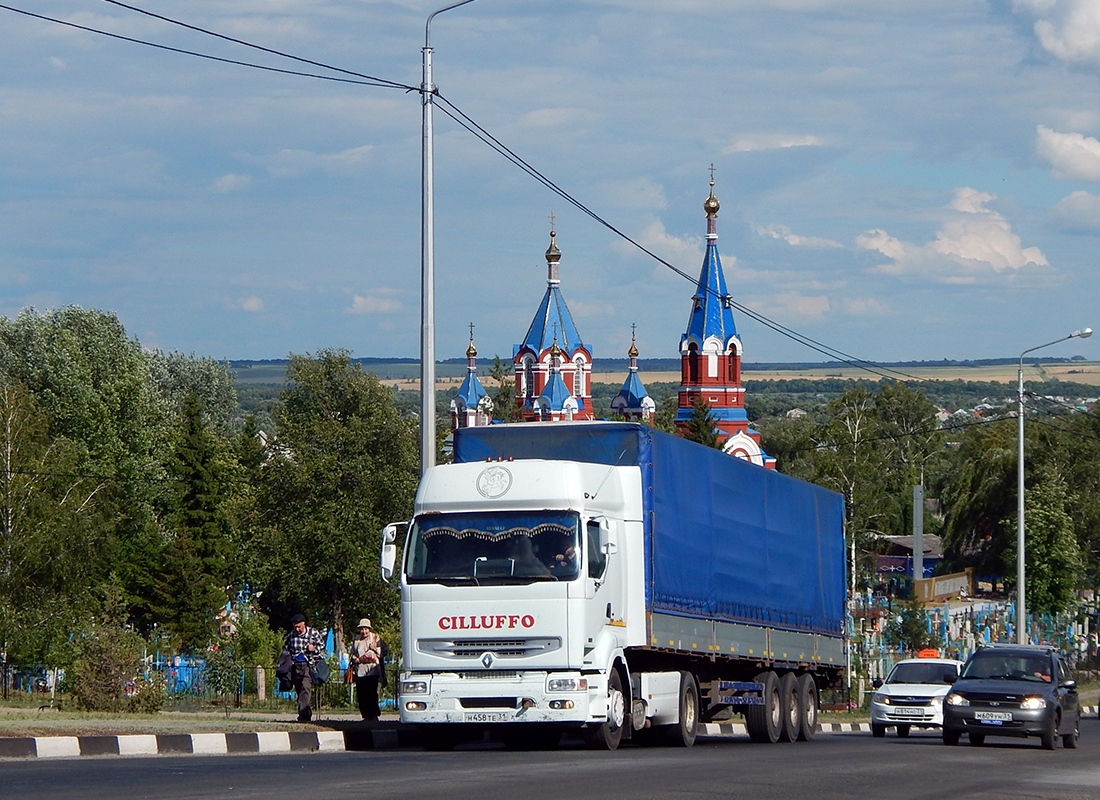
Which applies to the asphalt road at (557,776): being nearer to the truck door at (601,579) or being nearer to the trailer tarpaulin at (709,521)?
the truck door at (601,579)

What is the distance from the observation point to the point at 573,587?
16.6 m

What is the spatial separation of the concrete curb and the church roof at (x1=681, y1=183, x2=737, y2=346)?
A: 75.2 meters

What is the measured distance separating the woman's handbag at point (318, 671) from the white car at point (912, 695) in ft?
39.2

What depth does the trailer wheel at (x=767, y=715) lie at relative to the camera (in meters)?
22.1

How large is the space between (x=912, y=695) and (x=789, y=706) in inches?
235

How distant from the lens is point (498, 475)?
17344 millimetres

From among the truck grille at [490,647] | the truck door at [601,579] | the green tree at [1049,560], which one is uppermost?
the green tree at [1049,560]

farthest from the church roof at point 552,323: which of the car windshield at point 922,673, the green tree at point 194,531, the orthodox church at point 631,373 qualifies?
the car windshield at point 922,673

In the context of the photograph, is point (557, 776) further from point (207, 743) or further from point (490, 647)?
point (207, 743)

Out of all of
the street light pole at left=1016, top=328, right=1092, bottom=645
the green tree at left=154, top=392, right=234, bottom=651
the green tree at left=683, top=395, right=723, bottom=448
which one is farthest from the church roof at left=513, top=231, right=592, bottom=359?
the street light pole at left=1016, top=328, right=1092, bottom=645

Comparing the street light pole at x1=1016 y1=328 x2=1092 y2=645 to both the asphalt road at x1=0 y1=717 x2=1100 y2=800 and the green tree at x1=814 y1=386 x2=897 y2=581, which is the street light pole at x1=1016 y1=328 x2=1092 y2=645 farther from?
the green tree at x1=814 y1=386 x2=897 y2=581

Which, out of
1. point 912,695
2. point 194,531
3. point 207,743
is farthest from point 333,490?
point 207,743

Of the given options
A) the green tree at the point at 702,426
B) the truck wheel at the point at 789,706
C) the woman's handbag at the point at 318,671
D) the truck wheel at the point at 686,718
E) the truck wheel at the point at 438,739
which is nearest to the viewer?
the truck wheel at the point at 438,739

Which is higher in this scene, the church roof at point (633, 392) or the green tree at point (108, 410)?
the church roof at point (633, 392)
